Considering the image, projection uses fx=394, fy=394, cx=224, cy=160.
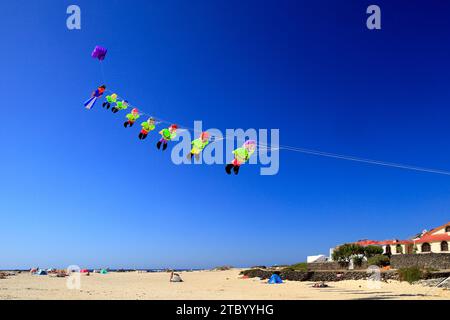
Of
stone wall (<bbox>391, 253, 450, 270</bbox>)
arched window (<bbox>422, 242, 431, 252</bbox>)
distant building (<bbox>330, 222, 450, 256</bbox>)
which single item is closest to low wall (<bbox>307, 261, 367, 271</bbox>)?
distant building (<bbox>330, 222, 450, 256</bbox>)

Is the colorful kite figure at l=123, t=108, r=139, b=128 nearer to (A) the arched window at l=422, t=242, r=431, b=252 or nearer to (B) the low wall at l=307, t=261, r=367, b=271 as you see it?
(B) the low wall at l=307, t=261, r=367, b=271

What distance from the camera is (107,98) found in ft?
49.9

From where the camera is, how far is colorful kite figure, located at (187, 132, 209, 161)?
44.0 ft

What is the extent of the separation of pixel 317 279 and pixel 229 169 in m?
23.6

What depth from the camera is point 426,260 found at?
94.9 feet

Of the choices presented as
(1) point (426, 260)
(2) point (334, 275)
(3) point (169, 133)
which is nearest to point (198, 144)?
(3) point (169, 133)

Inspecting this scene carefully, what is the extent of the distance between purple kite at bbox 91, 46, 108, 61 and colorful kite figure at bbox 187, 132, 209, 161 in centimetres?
460

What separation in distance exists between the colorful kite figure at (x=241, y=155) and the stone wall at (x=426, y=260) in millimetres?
22256

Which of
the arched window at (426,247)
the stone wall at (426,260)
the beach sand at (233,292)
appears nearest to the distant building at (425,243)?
the arched window at (426,247)

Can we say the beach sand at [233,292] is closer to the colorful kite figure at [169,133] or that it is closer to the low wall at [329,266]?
the colorful kite figure at [169,133]

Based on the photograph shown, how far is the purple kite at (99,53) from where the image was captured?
14.3m

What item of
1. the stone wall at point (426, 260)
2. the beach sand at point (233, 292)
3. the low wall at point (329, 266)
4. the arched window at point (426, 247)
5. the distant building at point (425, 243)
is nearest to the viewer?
the beach sand at point (233, 292)
